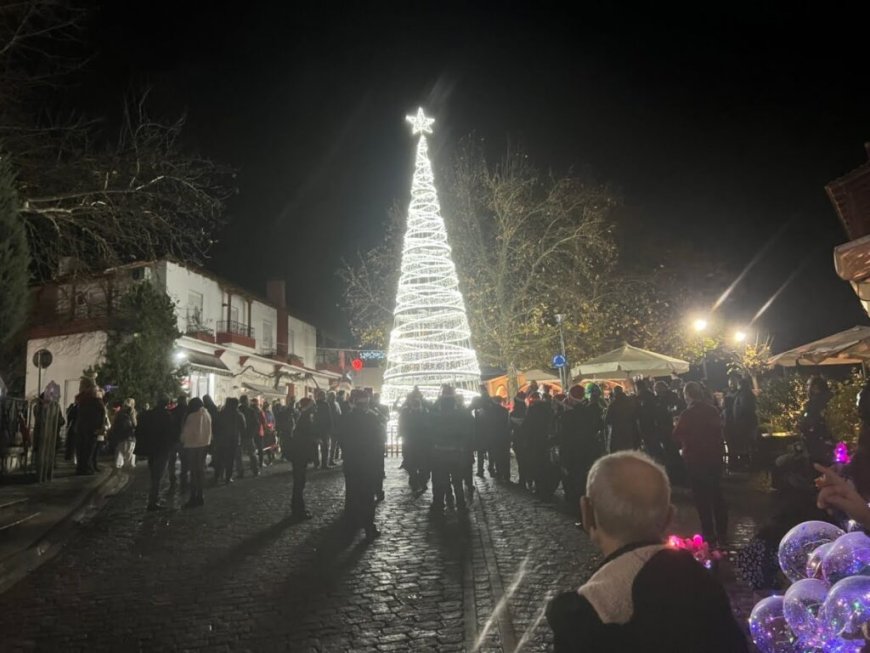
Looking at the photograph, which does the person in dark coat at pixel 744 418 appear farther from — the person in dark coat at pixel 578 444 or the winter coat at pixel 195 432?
the winter coat at pixel 195 432

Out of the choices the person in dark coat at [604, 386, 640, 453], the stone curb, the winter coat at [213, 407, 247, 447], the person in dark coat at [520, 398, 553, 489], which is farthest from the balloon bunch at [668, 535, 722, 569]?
the winter coat at [213, 407, 247, 447]


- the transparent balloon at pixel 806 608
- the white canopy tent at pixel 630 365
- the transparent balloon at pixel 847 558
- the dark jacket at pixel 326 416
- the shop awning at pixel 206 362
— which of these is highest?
the shop awning at pixel 206 362

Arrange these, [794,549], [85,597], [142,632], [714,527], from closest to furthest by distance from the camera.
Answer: [794,549] < [142,632] < [85,597] < [714,527]

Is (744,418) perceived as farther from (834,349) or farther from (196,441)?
(196,441)

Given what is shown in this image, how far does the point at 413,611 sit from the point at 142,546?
14.3 ft

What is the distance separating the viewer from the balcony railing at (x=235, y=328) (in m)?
33.7

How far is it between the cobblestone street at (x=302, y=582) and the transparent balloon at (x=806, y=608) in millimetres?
1882

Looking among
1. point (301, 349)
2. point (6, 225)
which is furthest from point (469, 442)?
point (301, 349)

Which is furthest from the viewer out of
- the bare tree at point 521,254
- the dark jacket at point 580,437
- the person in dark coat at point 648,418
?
the bare tree at point 521,254

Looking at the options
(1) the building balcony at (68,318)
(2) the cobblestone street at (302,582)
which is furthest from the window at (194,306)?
(2) the cobblestone street at (302,582)

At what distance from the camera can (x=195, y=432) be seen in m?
10.6

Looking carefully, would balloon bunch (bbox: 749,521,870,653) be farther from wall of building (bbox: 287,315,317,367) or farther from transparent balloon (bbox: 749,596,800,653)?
wall of building (bbox: 287,315,317,367)

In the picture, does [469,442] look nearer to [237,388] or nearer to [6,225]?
[6,225]

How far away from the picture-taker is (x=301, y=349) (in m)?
47.2
